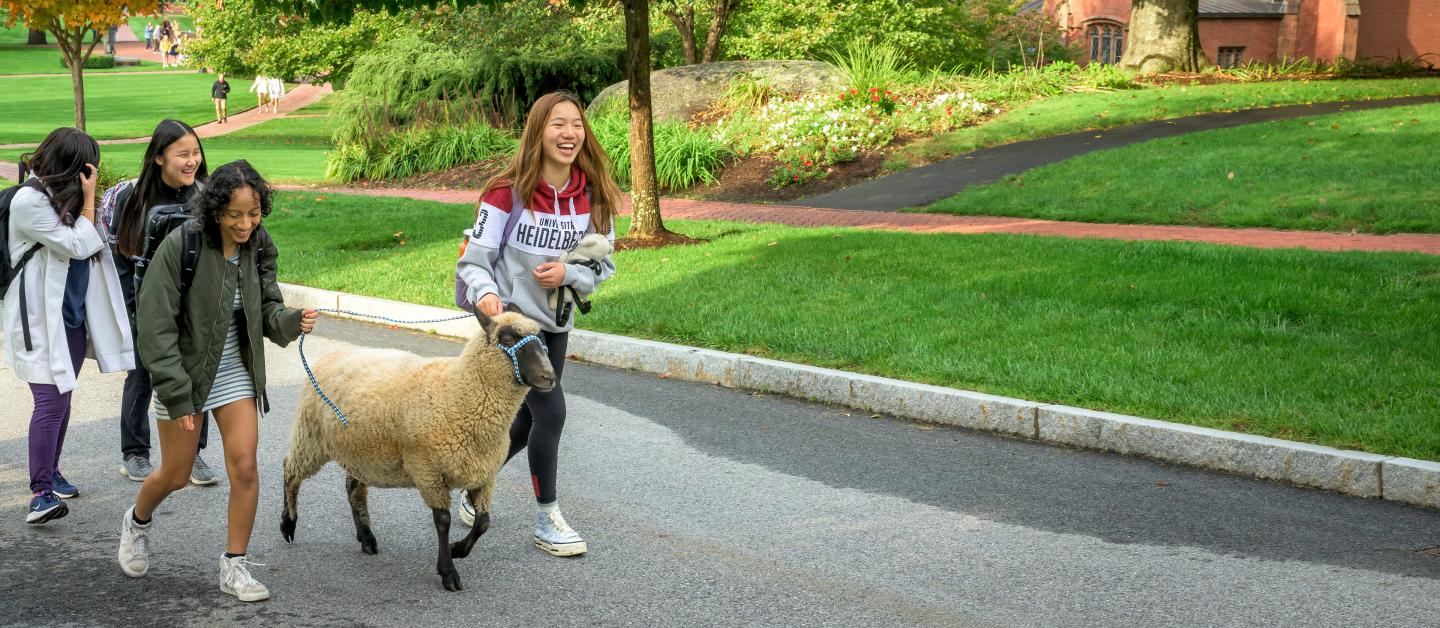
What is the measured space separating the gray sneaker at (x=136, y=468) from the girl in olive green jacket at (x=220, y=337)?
5.12 ft

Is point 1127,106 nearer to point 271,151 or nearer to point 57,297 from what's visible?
point 57,297

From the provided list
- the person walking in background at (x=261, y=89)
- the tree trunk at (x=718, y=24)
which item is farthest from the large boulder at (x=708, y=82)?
the person walking in background at (x=261, y=89)

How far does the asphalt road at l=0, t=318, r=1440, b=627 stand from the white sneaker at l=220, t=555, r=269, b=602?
52 mm

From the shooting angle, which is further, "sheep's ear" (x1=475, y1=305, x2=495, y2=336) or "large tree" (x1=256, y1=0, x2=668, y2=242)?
"large tree" (x1=256, y1=0, x2=668, y2=242)

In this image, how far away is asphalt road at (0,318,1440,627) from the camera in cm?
444

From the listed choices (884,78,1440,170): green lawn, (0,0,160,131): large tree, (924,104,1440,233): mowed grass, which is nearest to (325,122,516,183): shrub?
(0,0,160,131): large tree

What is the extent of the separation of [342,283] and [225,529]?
689 centimetres

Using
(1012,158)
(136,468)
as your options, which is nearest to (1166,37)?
(1012,158)

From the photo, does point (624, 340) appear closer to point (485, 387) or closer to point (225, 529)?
point (225, 529)

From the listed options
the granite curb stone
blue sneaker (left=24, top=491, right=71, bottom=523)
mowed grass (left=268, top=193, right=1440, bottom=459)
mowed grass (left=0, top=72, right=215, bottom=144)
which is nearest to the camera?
blue sneaker (left=24, top=491, right=71, bottom=523)

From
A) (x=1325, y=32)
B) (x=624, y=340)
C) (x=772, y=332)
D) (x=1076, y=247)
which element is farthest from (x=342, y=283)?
(x=1325, y=32)

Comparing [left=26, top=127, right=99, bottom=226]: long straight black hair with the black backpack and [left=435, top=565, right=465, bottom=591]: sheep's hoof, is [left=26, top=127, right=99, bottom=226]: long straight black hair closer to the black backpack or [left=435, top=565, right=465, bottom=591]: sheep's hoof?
the black backpack

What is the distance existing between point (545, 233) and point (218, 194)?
1.20 m

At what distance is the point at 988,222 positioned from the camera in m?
13.8
